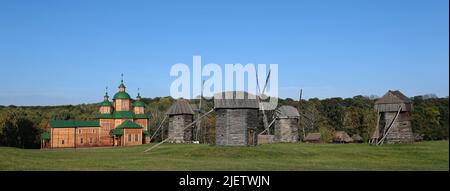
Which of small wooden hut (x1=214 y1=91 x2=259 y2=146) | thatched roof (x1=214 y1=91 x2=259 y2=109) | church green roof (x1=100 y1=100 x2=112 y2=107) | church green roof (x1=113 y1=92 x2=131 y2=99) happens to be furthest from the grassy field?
church green roof (x1=100 y1=100 x2=112 y2=107)

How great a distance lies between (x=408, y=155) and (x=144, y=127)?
149 feet

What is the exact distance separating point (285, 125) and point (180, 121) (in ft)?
48.2

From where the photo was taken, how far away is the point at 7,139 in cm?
6894

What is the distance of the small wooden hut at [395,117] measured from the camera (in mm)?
50531

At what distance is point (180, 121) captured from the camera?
209 ft

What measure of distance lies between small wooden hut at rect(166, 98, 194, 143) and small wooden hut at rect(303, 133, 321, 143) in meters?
18.5

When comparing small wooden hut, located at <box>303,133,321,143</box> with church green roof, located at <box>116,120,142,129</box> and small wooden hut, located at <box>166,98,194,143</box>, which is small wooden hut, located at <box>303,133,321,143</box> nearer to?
small wooden hut, located at <box>166,98,194,143</box>

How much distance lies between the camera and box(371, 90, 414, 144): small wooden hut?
50531 millimetres

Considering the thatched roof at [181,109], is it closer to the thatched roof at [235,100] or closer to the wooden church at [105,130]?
the wooden church at [105,130]

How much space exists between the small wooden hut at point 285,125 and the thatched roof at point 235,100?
22.0 m
